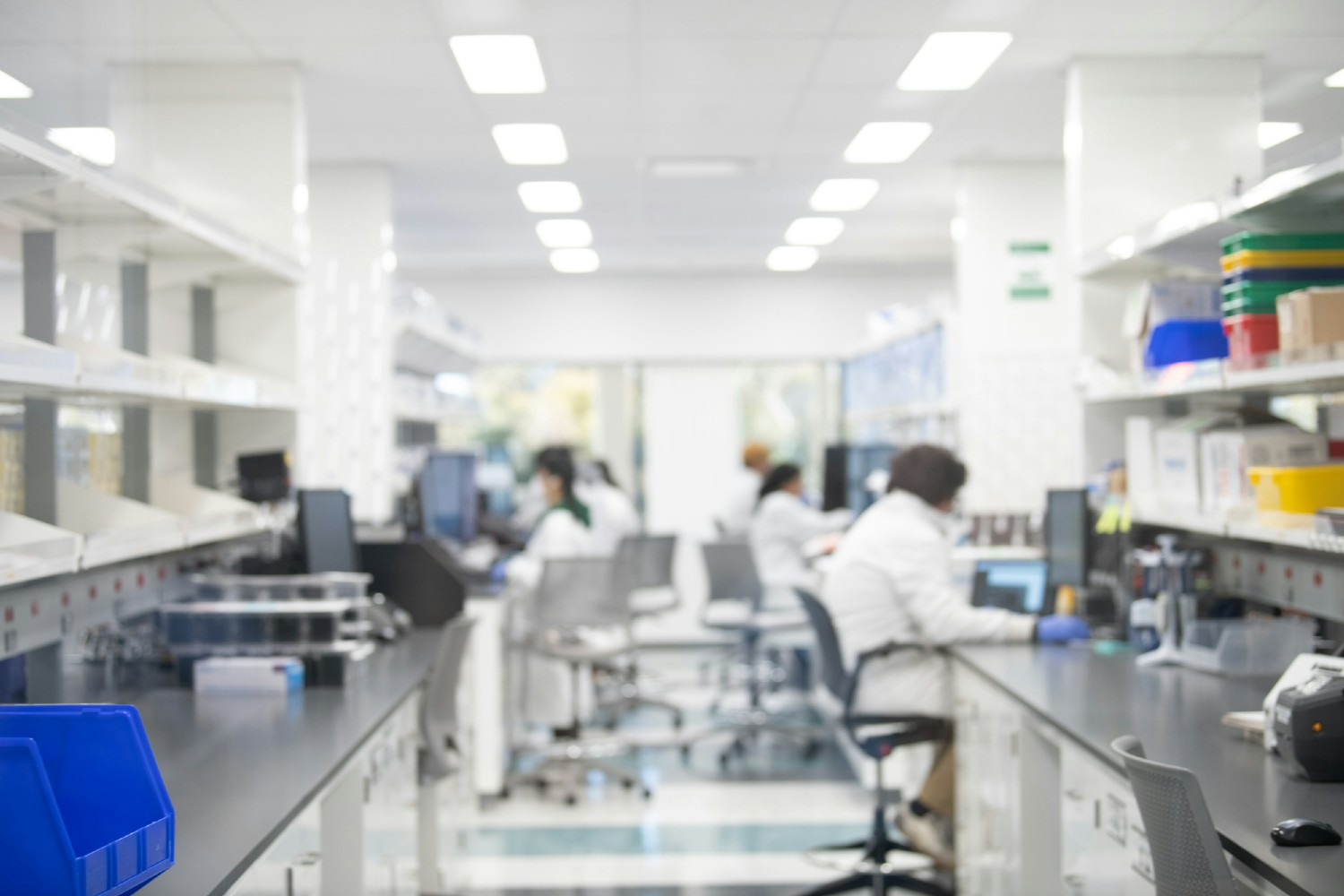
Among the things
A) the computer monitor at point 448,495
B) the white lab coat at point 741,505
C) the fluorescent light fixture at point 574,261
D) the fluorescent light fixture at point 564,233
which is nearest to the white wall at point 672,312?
the fluorescent light fixture at point 574,261

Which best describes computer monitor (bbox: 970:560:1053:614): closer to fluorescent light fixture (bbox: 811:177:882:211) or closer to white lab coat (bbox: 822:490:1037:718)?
white lab coat (bbox: 822:490:1037:718)

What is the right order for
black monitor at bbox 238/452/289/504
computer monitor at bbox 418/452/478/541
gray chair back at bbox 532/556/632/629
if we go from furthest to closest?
computer monitor at bbox 418/452/478/541
gray chair back at bbox 532/556/632/629
black monitor at bbox 238/452/289/504

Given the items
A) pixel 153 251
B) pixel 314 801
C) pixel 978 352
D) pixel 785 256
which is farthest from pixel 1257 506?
pixel 785 256

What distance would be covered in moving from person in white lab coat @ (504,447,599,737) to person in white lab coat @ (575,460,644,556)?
0.96 meters

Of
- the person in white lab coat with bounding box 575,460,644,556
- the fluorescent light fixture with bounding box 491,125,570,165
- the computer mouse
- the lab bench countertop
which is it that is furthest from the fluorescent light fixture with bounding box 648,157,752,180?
the computer mouse

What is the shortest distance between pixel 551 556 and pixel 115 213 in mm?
3081

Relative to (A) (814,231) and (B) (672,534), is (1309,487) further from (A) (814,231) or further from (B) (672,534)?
(A) (814,231)

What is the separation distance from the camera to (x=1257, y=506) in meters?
3.00

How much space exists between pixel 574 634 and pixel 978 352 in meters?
2.21

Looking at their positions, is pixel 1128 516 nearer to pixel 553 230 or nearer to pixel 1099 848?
pixel 1099 848

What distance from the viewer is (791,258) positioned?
8789 mm

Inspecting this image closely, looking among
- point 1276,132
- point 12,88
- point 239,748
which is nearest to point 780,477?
point 1276,132

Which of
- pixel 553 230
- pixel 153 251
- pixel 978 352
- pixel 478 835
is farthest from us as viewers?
pixel 553 230

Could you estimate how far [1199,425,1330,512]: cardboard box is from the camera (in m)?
3.09
